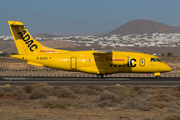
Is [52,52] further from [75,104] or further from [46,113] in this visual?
[46,113]

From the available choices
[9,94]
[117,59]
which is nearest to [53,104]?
[9,94]

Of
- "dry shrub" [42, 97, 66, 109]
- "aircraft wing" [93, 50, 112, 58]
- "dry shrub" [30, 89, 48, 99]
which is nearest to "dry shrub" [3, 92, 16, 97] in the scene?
"dry shrub" [30, 89, 48, 99]

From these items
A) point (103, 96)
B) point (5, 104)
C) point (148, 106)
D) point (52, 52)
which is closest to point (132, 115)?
point (148, 106)

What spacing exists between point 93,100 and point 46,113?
19.4 feet

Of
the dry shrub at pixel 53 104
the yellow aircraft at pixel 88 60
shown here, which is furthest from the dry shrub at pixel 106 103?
the yellow aircraft at pixel 88 60

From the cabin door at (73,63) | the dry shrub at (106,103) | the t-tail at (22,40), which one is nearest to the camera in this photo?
the dry shrub at (106,103)

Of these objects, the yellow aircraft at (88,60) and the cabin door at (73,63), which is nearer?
the yellow aircraft at (88,60)

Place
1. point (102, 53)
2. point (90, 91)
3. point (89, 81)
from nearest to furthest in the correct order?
1. point (90, 91)
2. point (89, 81)
3. point (102, 53)

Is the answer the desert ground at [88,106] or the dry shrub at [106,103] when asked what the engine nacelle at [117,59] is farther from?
the dry shrub at [106,103]

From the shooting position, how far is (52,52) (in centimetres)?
3969

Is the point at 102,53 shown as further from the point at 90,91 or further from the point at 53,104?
the point at 53,104

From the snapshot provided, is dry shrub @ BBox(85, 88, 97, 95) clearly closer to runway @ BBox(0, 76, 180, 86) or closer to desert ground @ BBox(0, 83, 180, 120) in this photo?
desert ground @ BBox(0, 83, 180, 120)

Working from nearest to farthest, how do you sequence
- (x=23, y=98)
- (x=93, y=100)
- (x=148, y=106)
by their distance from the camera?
(x=148, y=106)
(x=93, y=100)
(x=23, y=98)

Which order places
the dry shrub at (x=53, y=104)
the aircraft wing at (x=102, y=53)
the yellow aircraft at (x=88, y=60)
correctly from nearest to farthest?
the dry shrub at (x=53, y=104) → the aircraft wing at (x=102, y=53) → the yellow aircraft at (x=88, y=60)
